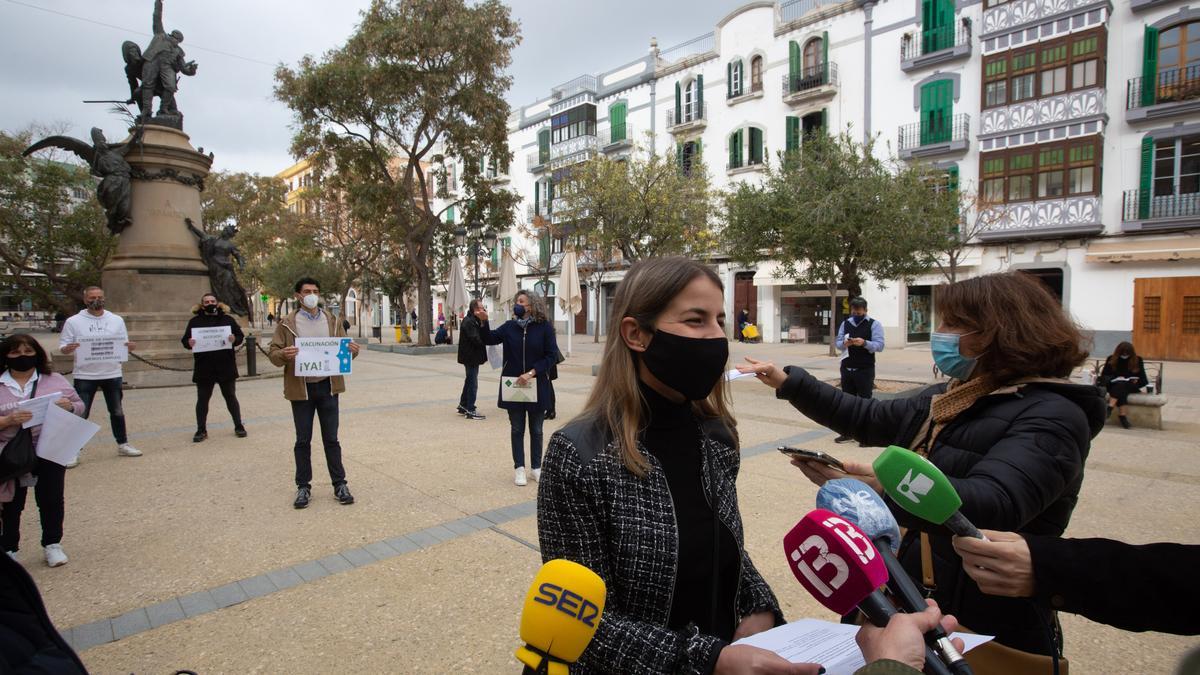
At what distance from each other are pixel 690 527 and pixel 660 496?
0.39 ft

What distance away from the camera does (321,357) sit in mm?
5387

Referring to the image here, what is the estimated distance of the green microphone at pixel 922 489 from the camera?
1229mm

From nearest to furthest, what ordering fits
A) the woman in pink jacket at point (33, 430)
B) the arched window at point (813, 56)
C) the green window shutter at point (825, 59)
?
the woman in pink jacket at point (33, 430) < the green window shutter at point (825, 59) < the arched window at point (813, 56)

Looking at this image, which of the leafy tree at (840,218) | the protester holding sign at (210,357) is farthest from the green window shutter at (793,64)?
the protester holding sign at (210,357)

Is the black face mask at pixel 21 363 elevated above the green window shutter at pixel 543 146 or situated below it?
below

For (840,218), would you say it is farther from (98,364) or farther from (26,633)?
(26,633)

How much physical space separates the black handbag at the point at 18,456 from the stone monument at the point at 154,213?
10.5 metres

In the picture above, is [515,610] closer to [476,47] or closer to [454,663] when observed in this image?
Answer: [454,663]

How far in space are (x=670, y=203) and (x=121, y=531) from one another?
52.8 ft

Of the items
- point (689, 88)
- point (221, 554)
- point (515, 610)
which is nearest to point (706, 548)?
point (515, 610)

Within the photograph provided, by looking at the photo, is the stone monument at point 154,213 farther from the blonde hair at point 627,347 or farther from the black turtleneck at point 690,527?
the black turtleneck at point 690,527

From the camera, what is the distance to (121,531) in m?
4.65

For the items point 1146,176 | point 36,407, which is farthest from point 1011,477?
point 1146,176

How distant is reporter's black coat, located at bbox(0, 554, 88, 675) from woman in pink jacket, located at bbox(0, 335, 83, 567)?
336 centimetres
